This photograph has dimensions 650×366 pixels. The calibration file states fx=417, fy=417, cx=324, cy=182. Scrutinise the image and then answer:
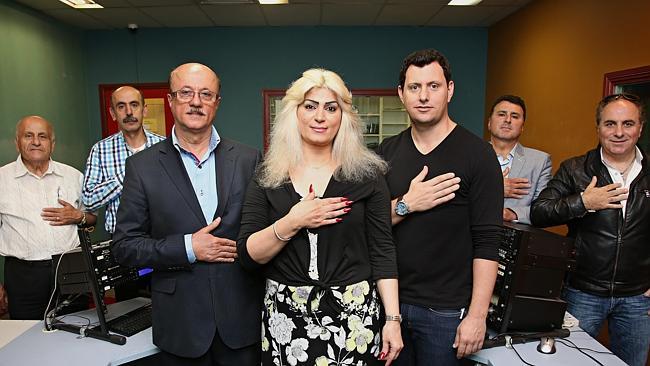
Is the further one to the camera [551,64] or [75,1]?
[75,1]

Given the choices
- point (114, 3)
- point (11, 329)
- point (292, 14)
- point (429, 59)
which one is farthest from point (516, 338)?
point (114, 3)

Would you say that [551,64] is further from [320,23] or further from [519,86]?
[320,23]

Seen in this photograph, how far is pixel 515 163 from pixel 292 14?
3.53m

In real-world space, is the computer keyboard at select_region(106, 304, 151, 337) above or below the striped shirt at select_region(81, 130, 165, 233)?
below

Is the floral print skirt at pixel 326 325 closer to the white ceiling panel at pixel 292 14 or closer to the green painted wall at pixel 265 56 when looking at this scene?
the white ceiling panel at pixel 292 14

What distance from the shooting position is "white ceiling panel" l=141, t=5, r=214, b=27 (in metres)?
4.71

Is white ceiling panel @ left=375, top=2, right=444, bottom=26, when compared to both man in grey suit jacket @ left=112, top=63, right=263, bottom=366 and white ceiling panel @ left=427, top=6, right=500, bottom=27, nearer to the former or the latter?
white ceiling panel @ left=427, top=6, right=500, bottom=27

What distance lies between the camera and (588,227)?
198 centimetres

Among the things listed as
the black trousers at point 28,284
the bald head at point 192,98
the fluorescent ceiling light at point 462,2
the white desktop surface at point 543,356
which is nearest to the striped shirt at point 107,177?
the black trousers at point 28,284

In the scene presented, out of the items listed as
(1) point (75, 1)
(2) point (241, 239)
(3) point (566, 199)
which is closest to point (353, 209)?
(2) point (241, 239)

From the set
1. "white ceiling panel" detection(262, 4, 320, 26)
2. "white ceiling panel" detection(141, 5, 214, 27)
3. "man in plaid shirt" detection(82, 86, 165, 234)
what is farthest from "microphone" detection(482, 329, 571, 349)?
"white ceiling panel" detection(141, 5, 214, 27)

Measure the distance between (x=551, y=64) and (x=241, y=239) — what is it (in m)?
3.95


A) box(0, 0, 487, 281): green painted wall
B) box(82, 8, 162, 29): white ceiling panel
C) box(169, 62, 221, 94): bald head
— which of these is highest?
box(82, 8, 162, 29): white ceiling panel

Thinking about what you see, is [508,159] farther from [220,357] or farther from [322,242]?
[220,357]
